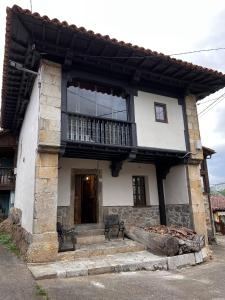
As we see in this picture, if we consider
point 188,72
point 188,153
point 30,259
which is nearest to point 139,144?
point 188,153

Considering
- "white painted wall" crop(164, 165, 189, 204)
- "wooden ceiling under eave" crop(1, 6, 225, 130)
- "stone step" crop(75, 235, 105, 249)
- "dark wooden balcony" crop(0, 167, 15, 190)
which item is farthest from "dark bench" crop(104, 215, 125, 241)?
"dark wooden balcony" crop(0, 167, 15, 190)

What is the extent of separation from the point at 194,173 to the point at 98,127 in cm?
392

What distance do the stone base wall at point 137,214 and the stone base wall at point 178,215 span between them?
46 centimetres

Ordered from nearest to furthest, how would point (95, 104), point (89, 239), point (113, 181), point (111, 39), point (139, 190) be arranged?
point (111, 39) < point (89, 239) < point (95, 104) < point (113, 181) < point (139, 190)

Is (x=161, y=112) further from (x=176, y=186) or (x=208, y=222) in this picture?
(x=208, y=222)

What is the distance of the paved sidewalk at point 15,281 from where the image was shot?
4348 mm

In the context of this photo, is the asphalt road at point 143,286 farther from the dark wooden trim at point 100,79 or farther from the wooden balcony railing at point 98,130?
the dark wooden trim at point 100,79

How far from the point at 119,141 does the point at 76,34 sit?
3.27 m

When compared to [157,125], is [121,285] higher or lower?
lower

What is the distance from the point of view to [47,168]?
22.0ft

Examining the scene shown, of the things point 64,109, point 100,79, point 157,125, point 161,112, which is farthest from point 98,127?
point 161,112

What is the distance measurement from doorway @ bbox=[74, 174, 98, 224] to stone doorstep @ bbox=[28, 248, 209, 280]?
2.53 metres

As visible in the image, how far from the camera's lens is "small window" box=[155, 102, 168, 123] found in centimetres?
913

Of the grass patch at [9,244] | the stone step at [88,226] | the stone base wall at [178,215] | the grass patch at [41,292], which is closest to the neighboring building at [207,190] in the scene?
the stone base wall at [178,215]
